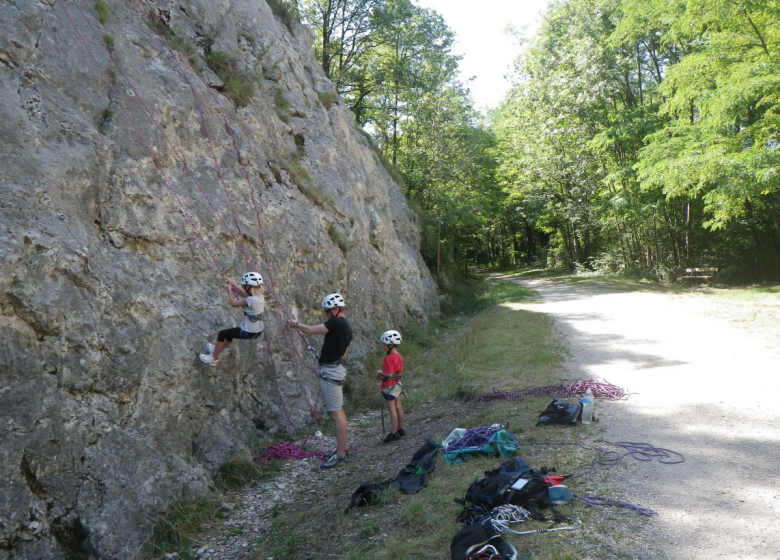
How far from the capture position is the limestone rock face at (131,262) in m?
4.50

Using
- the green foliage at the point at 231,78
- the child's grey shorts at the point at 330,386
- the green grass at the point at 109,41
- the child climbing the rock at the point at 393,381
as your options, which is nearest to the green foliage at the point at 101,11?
the green grass at the point at 109,41

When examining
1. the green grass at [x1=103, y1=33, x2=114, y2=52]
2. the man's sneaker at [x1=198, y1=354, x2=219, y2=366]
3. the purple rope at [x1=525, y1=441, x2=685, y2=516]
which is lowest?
the purple rope at [x1=525, y1=441, x2=685, y2=516]

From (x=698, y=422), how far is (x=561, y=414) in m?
1.52

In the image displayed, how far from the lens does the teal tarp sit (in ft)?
18.7

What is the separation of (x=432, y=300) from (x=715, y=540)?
50.6ft

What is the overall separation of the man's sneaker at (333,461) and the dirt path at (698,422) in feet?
11.2

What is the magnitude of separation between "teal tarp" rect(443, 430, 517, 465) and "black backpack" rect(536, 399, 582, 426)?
0.80 m

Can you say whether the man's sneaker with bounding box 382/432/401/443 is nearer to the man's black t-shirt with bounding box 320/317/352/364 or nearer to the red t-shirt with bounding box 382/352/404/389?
the red t-shirt with bounding box 382/352/404/389

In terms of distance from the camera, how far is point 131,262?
19.6ft

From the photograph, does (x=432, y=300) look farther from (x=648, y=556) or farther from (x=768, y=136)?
(x=648, y=556)

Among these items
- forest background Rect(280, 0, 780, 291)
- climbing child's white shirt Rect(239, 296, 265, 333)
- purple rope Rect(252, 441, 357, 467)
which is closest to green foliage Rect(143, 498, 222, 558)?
purple rope Rect(252, 441, 357, 467)

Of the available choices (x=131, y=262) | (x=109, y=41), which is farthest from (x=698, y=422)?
(x=109, y=41)

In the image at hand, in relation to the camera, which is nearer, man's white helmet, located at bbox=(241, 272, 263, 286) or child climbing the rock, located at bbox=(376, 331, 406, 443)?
man's white helmet, located at bbox=(241, 272, 263, 286)

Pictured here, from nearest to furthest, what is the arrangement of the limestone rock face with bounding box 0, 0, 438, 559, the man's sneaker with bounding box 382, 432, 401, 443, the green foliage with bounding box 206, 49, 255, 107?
the limestone rock face with bounding box 0, 0, 438, 559, the man's sneaker with bounding box 382, 432, 401, 443, the green foliage with bounding box 206, 49, 255, 107
